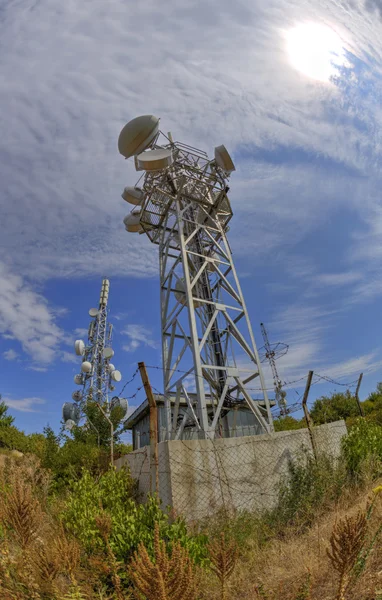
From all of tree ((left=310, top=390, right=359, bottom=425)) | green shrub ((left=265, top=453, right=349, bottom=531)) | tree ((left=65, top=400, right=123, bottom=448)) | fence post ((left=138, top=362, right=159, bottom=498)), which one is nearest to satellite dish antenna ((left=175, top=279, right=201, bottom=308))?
fence post ((left=138, top=362, right=159, bottom=498))

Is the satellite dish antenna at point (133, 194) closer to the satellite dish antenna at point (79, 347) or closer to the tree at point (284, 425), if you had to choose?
the tree at point (284, 425)

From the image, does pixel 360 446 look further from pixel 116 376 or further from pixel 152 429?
pixel 116 376

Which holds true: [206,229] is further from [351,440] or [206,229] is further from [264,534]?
[264,534]

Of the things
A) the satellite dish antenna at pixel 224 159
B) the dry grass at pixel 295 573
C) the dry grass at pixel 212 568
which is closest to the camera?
the dry grass at pixel 212 568

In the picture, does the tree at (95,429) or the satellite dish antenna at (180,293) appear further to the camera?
the tree at (95,429)

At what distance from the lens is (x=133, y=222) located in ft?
40.0

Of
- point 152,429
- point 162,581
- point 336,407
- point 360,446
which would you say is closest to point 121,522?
point 152,429

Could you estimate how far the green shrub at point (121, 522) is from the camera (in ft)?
13.2

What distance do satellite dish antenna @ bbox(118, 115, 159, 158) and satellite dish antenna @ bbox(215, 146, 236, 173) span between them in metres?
2.24

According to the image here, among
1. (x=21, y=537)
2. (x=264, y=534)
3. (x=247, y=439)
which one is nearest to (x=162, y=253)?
(x=247, y=439)

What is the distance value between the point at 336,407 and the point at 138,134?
21080 millimetres

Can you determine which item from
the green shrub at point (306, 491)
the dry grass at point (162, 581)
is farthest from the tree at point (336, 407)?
the dry grass at point (162, 581)

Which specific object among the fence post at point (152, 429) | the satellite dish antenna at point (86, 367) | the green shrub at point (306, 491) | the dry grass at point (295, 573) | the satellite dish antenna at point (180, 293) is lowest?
the dry grass at point (295, 573)

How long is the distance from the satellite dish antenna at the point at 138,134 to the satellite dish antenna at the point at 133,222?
260cm
